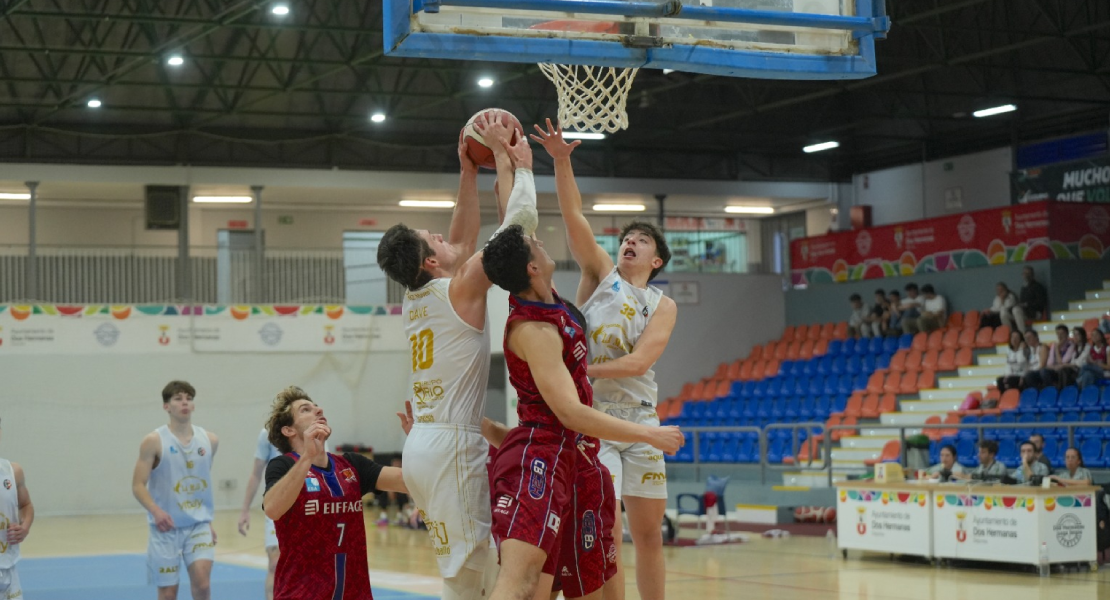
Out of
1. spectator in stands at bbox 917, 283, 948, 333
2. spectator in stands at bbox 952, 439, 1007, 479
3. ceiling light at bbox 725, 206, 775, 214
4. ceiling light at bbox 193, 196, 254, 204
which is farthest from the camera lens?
ceiling light at bbox 725, 206, 775, 214

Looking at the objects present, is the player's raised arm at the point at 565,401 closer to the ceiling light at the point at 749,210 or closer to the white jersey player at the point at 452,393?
the white jersey player at the point at 452,393

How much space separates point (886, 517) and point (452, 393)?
948cm

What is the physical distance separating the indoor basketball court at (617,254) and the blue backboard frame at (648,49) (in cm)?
794

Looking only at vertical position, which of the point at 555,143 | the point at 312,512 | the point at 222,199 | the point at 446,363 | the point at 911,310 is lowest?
the point at 312,512

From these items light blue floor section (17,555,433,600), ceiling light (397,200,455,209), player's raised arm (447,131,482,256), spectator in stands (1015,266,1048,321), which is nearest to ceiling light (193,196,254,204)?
ceiling light (397,200,455,209)

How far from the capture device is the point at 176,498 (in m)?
8.49

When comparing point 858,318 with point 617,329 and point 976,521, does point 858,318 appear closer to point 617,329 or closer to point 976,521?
point 976,521

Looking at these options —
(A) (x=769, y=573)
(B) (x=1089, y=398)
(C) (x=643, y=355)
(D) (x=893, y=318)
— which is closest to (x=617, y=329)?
(C) (x=643, y=355)

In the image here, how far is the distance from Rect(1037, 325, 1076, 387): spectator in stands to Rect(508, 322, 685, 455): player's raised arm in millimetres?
14499

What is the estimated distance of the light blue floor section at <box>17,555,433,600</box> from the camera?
11555 mm

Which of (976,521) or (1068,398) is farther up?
(1068,398)

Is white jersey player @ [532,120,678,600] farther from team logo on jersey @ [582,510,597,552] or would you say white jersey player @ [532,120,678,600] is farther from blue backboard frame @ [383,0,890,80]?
team logo on jersey @ [582,510,597,552]

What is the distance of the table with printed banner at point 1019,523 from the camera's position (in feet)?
39.4

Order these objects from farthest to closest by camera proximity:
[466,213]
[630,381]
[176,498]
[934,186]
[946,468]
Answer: [934,186] < [946,468] < [176,498] < [630,381] < [466,213]
